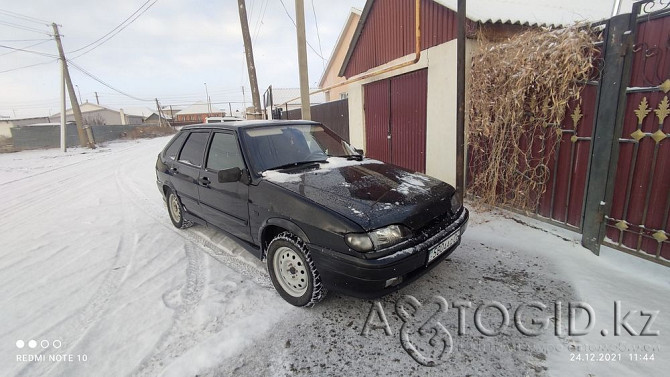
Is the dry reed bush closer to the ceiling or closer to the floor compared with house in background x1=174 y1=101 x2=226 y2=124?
closer to the floor

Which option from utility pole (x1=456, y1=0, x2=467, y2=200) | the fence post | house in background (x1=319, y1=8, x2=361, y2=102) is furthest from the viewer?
house in background (x1=319, y1=8, x2=361, y2=102)

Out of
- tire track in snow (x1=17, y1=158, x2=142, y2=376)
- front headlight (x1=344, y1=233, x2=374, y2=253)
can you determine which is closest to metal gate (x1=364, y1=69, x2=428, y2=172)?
front headlight (x1=344, y1=233, x2=374, y2=253)

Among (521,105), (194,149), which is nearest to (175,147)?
(194,149)

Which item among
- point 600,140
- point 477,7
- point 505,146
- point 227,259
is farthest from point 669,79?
point 227,259

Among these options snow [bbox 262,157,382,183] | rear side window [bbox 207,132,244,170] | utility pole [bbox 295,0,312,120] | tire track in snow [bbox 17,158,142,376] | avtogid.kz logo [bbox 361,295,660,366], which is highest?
utility pole [bbox 295,0,312,120]

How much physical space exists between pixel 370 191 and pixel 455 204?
97 cm

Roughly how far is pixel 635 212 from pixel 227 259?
4417 millimetres

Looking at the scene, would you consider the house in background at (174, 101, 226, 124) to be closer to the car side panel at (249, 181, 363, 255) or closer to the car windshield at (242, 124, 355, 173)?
the car windshield at (242, 124, 355, 173)

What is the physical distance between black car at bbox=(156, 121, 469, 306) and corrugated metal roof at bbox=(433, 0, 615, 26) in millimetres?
3306

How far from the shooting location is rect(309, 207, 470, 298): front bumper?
7.26 ft

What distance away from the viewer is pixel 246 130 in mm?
3365

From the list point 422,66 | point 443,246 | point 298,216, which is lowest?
point 443,246

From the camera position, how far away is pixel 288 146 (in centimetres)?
345

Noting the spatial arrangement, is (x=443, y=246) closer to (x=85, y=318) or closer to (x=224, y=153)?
(x=224, y=153)
